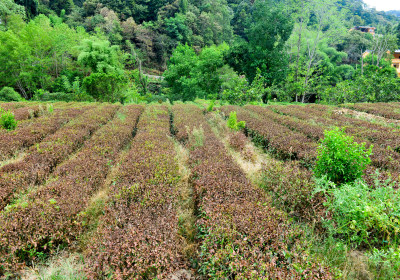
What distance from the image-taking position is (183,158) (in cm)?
557

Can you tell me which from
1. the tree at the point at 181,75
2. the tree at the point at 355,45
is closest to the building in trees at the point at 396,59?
the tree at the point at 355,45

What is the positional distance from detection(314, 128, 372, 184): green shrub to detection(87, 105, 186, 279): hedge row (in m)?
2.63

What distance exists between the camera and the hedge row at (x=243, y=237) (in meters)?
1.91

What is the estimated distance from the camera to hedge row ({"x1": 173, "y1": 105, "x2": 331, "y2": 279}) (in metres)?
1.91

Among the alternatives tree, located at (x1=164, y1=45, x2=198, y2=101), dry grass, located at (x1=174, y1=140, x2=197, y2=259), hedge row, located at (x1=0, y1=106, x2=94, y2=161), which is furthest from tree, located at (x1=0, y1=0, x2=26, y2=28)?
dry grass, located at (x1=174, y1=140, x2=197, y2=259)

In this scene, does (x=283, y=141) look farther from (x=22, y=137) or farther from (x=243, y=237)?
(x=22, y=137)

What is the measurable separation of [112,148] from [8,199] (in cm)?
228

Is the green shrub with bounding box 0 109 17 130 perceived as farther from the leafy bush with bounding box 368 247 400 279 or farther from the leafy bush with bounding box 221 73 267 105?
the leafy bush with bounding box 221 73 267 105

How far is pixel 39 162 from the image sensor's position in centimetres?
427

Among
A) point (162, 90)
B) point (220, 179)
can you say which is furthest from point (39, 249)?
point (162, 90)

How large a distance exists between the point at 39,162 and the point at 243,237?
4507 mm

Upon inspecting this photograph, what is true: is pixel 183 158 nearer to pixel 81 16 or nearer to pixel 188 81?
pixel 188 81

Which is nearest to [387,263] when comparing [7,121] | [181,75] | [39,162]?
[39,162]

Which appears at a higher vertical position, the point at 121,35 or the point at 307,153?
the point at 121,35
